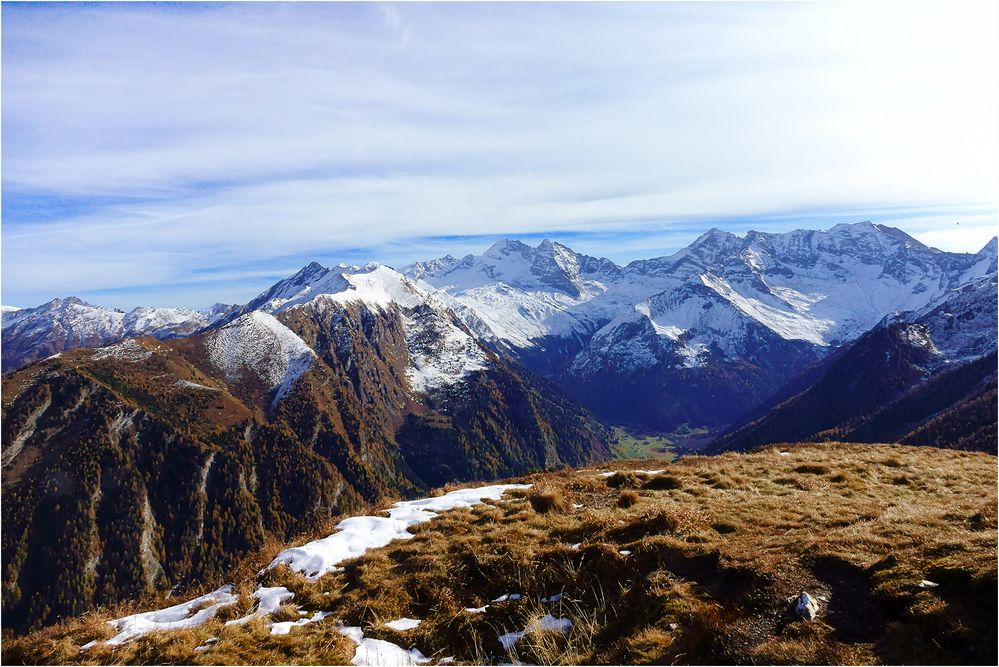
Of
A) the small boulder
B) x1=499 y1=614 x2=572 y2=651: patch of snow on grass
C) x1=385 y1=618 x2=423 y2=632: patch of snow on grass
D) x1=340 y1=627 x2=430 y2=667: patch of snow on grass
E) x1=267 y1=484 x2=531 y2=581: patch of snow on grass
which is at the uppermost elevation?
the small boulder

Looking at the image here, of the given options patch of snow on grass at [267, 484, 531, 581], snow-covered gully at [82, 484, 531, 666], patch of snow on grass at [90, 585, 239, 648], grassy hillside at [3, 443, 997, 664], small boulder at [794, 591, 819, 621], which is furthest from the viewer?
patch of snow on grass at [267, 484, 531, 581]

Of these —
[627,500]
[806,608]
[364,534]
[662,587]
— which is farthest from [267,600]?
[806,608]

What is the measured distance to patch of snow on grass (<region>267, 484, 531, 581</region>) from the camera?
17719 millimetres

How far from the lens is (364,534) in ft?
66.5

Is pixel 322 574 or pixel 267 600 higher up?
pixel 267 600

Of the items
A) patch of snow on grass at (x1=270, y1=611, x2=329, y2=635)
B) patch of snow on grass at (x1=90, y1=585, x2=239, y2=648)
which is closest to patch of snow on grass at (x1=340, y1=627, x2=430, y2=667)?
patch of snow on grass at (x1=270, y1=611, x2=329, y2=635)

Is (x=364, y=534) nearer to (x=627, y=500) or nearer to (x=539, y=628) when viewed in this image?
(x=539, y=628)

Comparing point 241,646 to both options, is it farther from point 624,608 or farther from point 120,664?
point 624,608

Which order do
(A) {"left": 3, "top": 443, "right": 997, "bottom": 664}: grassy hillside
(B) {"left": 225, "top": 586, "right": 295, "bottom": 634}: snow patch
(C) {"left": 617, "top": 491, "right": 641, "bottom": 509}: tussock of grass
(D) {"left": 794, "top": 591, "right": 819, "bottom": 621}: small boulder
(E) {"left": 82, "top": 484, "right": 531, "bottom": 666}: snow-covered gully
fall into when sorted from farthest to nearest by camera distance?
(C) {"left": 617, "top": 491, "right": 641, "bottom": 509}: tussock of grass
(B) {"left": 225, "top": 586, "right": 295, "bottom": 634}: snow patch
(E) {"left": 82, "top": 484, "right": 531, "bottom": 666}: snow-covered gully
(D) {"left": 794, "top": 591, "right": 819, "bottom": 621}: small boulder
(A) {"left": 3, "top": 443, "right": 997, "bottom": 664}: grassy hillside

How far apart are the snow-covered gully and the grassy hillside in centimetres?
36

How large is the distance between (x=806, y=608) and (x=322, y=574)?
46.0 feet

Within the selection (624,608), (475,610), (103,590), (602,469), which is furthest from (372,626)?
(103,590)

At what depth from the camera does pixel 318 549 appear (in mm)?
18688

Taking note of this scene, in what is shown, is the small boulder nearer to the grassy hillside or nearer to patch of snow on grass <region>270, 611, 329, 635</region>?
the grassy hillside
